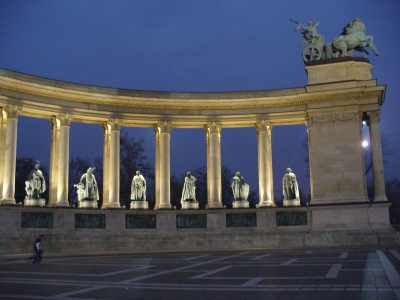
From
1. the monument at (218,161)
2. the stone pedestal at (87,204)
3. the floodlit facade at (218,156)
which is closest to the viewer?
the monument at (218,161)

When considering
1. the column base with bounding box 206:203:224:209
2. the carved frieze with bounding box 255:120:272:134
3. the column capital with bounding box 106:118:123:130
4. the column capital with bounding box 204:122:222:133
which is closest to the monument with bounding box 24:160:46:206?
the column capital with bounding box 106:118:123:130

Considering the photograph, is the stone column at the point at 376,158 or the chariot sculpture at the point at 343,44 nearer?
the stone column at the point at 376,158

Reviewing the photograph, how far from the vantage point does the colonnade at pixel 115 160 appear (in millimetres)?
47250

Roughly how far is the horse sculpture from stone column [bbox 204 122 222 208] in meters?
15.1

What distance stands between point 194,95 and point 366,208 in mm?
21735

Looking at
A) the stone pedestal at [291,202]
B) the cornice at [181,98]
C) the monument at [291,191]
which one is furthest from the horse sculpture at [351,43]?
the stone pedestal at [291,202]

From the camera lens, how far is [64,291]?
18953 mm

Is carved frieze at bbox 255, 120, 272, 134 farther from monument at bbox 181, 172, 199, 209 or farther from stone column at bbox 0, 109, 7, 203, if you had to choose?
stone column at bbox 0, 109, 7, 203

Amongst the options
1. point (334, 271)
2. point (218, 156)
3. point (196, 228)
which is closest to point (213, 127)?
point (218, 156)

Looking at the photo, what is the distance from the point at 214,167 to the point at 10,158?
2103 cm

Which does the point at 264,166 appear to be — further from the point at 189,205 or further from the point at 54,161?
the point at 54,161

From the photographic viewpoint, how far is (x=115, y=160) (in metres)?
53.3

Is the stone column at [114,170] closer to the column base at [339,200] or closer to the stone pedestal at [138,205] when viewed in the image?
the stone pedestal at [138,205]

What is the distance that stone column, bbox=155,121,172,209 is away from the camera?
5444 centimetres
